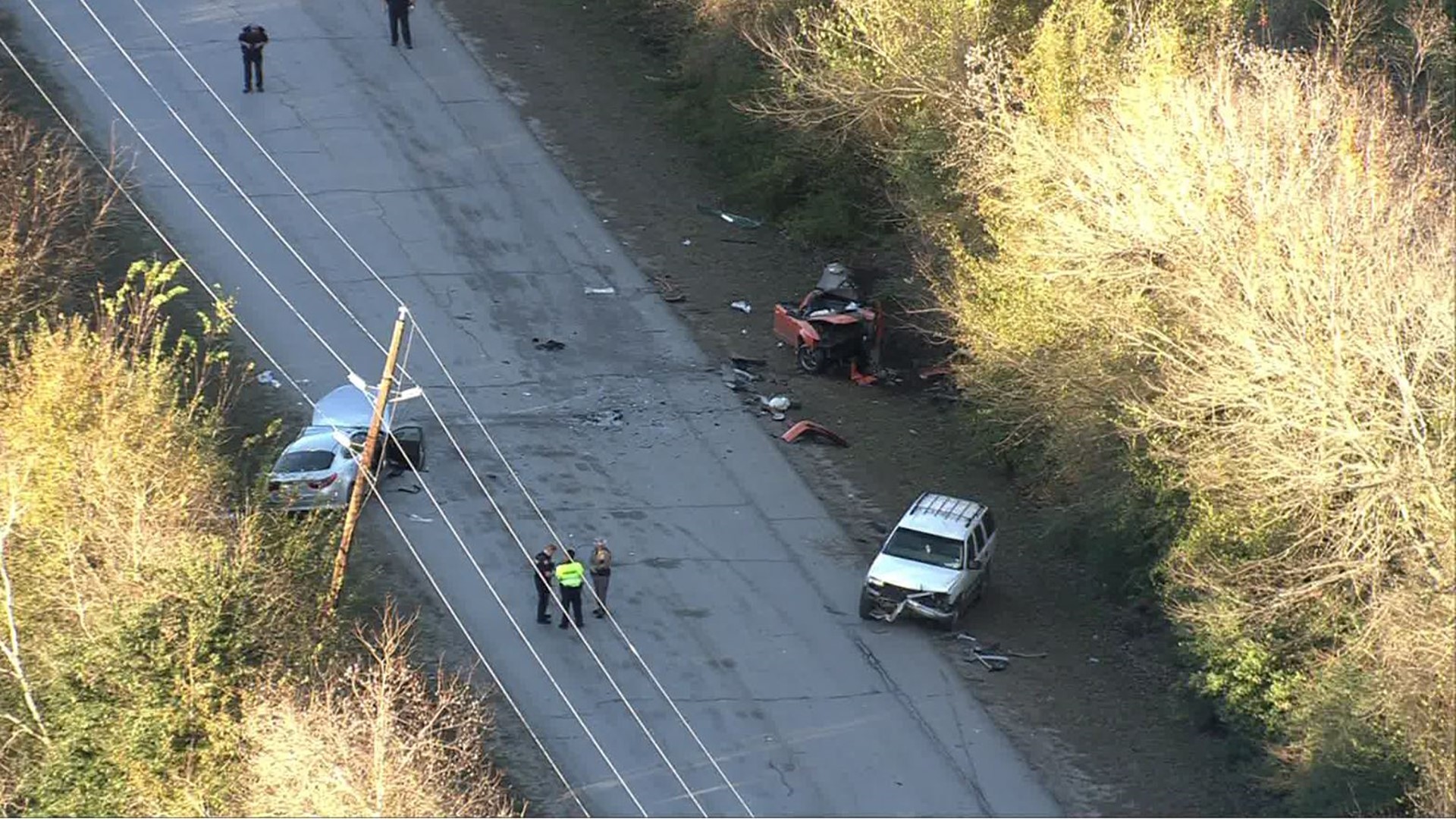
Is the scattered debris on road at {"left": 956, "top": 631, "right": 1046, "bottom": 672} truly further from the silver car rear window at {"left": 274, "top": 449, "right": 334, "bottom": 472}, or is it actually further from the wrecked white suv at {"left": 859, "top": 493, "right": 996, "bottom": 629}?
the silver car rear window at {"left": 274, "top": 449, "right": 334, "bottom": 472}

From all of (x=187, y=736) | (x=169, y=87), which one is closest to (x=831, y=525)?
(x=187, y=736)

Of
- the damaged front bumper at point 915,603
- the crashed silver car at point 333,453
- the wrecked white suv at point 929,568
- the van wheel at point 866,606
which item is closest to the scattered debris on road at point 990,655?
the wrecked white suv at point 929,568

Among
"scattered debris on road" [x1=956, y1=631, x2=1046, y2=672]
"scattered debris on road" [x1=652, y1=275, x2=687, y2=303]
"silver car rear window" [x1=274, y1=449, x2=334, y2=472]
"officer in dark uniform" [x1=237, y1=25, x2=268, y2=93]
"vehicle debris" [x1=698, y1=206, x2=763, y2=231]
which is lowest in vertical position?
"scattered debris on road" [x1=956, y1=631, x2=1046, y2=672]

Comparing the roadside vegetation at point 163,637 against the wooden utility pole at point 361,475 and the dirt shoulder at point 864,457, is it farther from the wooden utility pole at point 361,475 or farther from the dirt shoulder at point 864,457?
the dirt shoulder at point 864,457

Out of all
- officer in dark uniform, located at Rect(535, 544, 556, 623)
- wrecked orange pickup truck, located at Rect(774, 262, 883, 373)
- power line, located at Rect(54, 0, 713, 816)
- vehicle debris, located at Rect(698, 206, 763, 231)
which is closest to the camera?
power line, located at Rect(54, 0, 713, 816)

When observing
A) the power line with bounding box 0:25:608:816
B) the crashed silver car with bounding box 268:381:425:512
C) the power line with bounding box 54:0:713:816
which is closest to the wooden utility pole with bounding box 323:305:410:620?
the power line with bounding box 0:25:608:816

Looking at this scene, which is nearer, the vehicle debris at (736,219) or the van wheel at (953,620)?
the van wheel at (953,620)

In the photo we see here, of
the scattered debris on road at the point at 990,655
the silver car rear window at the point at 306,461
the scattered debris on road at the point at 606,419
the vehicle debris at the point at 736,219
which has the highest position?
the silver car rear window at the point at 306,461
